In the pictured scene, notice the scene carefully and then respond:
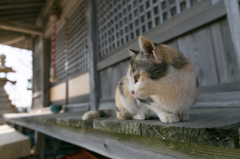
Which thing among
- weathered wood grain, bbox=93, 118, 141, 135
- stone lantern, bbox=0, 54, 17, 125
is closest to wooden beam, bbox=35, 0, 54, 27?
stone lantern, bbox=0, 54, 17, 125

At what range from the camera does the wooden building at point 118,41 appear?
148 centimetres

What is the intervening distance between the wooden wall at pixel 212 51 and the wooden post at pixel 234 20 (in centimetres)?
10

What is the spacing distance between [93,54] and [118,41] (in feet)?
2.11

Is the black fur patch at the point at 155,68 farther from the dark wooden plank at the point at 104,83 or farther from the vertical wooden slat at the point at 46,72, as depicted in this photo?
the vertical wooden slat at the point at 46,72

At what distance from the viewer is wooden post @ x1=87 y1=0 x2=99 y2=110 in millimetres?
3158

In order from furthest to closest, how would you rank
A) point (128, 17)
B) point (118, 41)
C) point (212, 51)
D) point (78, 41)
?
1. point (78, 41)
2. point (118, 41)
3. point (128, 17)
4. point (212, 51)

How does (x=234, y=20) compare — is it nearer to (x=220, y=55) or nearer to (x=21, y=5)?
(x=220, y=55)

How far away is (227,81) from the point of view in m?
1.51

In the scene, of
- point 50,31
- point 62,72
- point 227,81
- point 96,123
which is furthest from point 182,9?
point 50,31

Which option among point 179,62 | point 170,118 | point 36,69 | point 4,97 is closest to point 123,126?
point 170,118

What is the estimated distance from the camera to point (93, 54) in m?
3.24

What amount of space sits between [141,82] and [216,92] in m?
1.19

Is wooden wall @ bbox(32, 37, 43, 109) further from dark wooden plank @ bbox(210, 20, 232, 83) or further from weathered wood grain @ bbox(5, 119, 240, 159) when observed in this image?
dark wooden plank @ bbox(210, 20, 232, 83)

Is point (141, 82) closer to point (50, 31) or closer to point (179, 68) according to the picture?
point (179, 68)
